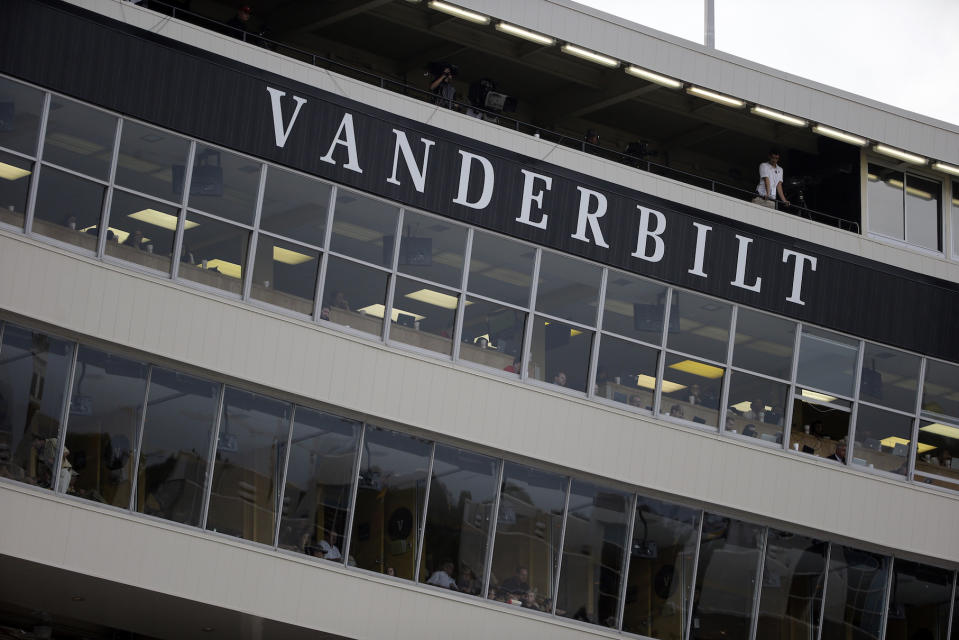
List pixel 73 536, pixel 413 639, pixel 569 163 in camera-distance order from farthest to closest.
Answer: pixel 569 163, pixel 413 639, pixel 73 536

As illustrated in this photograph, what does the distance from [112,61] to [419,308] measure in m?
5.71

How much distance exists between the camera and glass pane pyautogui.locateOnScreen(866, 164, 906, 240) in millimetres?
25844

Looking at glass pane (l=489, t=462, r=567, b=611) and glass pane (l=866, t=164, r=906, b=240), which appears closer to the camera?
glass pane (l=489, t=462, r=567, b=611)

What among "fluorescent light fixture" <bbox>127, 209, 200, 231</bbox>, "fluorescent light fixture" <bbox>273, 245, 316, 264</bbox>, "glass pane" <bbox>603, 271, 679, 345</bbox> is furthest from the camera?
"glass pane" <bbox>603, 271, 679, 345</bbox>

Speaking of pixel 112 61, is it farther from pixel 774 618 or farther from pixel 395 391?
pixel 774 618

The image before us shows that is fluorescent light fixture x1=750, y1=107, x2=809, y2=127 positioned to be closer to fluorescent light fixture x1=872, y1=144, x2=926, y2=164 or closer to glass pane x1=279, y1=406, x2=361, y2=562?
fluorescent light fixture x1=872, y1=144, x2=926, y2=164

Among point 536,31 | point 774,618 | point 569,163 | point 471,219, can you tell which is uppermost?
point 536,31

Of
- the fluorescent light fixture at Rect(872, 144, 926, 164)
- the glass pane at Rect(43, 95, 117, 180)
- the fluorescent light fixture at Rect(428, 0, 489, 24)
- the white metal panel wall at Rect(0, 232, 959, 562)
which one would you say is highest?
the fluorescent light fixture at Rect(872, 144, 926, 164)

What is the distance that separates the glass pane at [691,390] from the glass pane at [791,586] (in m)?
2.39

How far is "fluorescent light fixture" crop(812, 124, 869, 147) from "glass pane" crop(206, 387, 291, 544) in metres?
11.3

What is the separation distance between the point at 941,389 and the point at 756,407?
3.89 meters

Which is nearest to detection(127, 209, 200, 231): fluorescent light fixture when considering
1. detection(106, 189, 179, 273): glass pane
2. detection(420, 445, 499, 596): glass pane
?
detection(106, 189, 179, 273): glass pane

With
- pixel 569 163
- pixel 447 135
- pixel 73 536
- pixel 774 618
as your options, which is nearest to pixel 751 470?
pixel 774 618

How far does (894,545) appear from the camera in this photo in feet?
78.4
